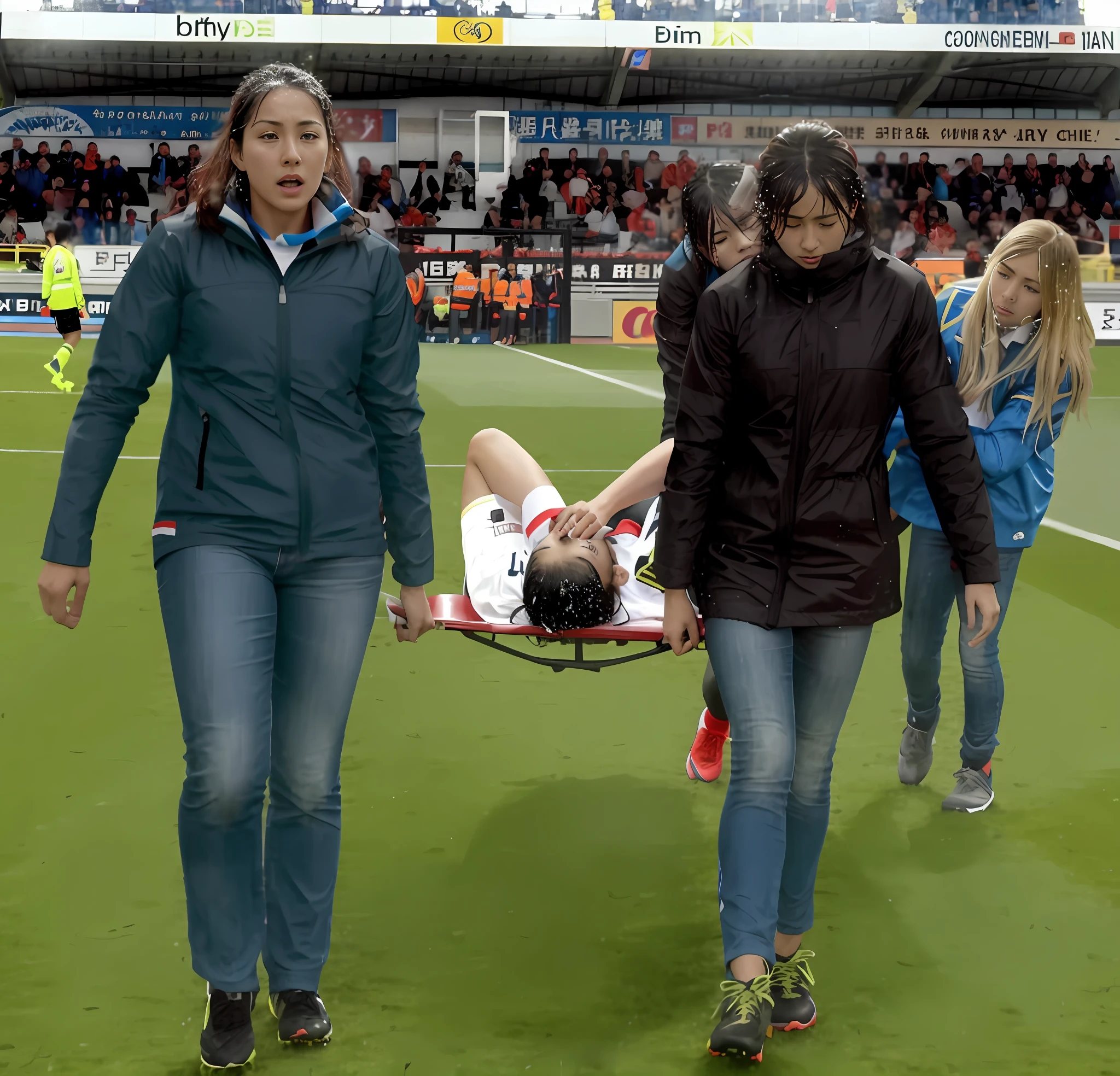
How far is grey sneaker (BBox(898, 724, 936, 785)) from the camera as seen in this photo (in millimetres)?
4281

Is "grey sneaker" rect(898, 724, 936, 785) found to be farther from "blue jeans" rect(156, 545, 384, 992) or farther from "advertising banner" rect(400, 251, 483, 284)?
"advertising banner" rect(400, 251, 483, 284)

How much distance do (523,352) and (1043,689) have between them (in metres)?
17.8

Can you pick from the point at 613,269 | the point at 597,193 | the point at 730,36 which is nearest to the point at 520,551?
the point at 613,269

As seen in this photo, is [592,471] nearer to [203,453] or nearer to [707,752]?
[707,752]

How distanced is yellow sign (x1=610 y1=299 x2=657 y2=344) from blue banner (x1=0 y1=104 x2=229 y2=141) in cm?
1404

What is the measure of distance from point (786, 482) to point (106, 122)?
36.0 m

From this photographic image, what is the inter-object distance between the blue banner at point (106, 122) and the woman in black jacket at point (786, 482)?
3420cm

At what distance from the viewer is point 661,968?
126 inches

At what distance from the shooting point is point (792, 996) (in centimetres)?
292

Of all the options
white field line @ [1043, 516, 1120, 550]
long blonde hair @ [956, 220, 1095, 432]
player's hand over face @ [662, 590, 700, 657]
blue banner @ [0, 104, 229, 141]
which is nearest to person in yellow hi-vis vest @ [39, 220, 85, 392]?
white field line @ [1043, 516, 1120, 550]

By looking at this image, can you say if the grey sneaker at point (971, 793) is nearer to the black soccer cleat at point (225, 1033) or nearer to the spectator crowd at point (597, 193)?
the black soccer cleat at point (225, 1033)

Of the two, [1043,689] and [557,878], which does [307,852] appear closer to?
[557,878]

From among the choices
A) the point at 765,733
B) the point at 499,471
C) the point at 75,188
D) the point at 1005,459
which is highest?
the point at 75,188

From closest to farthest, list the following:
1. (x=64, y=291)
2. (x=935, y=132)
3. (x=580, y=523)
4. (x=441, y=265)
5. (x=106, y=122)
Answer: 1. (x=580, y=523)
2. (x=64, y=291)
3. (x=441, y=265)
4. (x=106, y=122)
5. (x=935, y=132)
